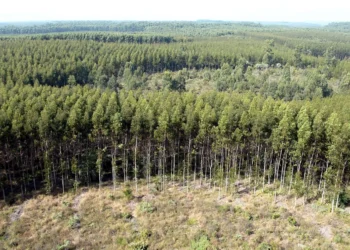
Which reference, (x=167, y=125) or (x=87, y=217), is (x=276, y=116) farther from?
(x=87, y=217)

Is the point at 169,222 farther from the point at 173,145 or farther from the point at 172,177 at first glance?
the point at 173,145

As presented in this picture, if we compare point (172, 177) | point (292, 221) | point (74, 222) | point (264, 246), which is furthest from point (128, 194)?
point (292, 221)

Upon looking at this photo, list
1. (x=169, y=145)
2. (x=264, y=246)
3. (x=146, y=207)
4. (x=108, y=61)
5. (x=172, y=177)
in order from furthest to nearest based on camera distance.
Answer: (x=108, y=61) → (x=172, y=177) → (x=169, y=145) → (x=146, y=207) → (x=264, y=246)

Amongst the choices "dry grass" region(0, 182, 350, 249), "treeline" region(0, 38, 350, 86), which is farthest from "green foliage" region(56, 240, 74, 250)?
"treeline" region(0, 38, 350, 86)

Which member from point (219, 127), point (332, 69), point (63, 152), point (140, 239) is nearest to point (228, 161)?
point (219, 127)

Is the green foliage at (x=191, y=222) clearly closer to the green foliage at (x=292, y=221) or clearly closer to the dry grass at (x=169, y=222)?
the dry grass at (x=169, y=222)
